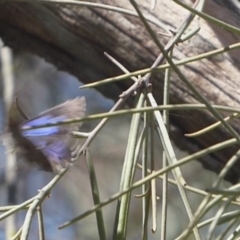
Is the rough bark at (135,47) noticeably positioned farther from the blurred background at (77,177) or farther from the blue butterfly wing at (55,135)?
the blurred background at (77,177)

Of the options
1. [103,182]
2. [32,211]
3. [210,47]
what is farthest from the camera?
[103,182]

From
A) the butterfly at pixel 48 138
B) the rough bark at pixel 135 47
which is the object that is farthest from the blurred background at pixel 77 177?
the butterfly at pixel 48 138

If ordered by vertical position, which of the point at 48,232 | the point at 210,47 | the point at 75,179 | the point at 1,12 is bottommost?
the point at 48,232

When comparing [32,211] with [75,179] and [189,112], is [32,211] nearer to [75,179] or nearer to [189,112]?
[189,112]

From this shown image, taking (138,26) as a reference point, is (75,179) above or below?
below

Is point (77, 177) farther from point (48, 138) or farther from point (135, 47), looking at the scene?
point (48, 138)

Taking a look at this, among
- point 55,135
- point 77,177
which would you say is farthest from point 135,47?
point 77,177

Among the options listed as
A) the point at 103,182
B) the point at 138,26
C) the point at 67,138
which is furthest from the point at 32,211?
the point at 103,182

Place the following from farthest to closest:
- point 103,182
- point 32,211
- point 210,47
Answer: point 103,182
point 210,47
point 32,211
